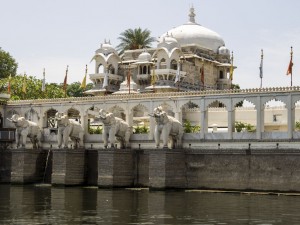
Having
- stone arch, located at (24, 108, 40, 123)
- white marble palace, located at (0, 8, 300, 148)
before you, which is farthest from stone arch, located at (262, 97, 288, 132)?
stone arch, located at (24, 108, 40, 123)

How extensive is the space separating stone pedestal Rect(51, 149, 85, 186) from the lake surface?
429 centimetres

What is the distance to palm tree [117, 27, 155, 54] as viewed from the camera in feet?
256

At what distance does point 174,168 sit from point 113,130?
5973mm

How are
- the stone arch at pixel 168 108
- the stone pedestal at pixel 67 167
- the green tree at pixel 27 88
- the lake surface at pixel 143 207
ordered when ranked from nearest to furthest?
the lake surface at pixel 143 207 → the stone pedestal at pixel 67 167 → the stone arch at pixel 168 108 → the green tree at pixel 27 88

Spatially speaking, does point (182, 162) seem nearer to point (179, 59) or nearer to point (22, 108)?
point (22, 108)

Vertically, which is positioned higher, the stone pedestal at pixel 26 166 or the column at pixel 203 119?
the column at pixel 203 119

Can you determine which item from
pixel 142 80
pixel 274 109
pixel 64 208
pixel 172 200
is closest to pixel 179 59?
pixel 142 80

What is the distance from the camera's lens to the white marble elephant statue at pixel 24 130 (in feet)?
164

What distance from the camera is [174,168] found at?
42375mm

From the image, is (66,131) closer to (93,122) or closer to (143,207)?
(93,122)

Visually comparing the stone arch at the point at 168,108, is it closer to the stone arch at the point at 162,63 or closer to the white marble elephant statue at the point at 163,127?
the white marble elephant statue at the point at 163,127

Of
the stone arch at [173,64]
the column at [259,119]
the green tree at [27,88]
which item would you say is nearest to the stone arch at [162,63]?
the stone arch at [173,64]

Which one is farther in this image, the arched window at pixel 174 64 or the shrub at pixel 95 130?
the arched window at pixel 174 64

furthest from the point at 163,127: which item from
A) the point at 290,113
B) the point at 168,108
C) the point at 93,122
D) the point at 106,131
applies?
the point at 93,122
